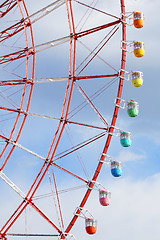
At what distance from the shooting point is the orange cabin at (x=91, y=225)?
1743 inches

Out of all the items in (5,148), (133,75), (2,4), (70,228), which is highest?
(2,4)

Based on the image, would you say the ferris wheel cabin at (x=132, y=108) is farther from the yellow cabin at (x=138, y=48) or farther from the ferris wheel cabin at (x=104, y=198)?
the ferris wheel cabin at (x=104, y=198)

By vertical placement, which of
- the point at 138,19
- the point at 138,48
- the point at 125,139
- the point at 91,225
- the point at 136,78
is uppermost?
the point at 138,19

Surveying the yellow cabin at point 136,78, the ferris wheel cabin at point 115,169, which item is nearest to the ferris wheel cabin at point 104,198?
the ferris wheel cabin at point 115,169

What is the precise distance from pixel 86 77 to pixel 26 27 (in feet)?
13.8

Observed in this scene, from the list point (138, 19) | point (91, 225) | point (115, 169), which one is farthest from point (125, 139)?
point (138, 19)

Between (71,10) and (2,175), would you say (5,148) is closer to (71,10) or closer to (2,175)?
(2,175)

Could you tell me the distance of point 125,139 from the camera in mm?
44844

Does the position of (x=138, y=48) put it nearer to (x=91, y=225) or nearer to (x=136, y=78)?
(x=136, y=78)

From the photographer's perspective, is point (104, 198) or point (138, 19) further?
point (138, 19)

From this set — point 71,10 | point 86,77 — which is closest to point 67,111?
point 86,77

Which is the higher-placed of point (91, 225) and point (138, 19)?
point (138, 19)

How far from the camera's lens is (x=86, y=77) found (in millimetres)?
44969

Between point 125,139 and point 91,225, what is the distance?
4242mm
